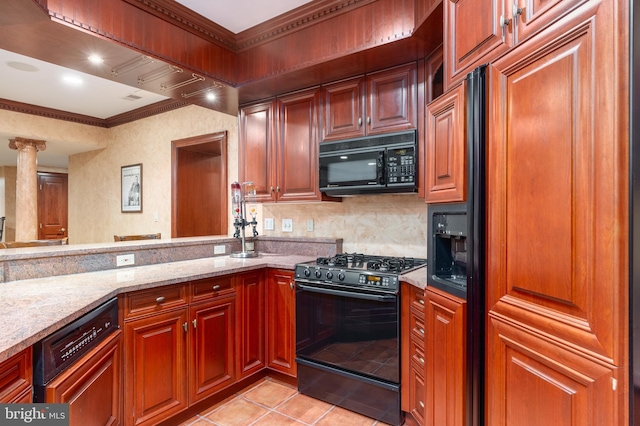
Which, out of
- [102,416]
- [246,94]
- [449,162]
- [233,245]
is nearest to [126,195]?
[233,245]

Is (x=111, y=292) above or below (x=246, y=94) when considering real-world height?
below

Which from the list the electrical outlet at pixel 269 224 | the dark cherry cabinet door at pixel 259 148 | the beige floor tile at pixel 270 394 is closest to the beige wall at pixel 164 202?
the electrical outlet at pixel 269 224

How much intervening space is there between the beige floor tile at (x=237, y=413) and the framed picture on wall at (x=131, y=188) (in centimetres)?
326

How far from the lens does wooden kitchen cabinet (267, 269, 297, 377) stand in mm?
2467

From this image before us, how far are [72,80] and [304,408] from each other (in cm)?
396

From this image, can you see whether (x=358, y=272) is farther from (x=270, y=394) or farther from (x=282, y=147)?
(x=282, y=147)

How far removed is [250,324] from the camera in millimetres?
2477

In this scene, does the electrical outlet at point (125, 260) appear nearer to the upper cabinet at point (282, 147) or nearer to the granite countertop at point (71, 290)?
the granite countertop at point (71, 290)

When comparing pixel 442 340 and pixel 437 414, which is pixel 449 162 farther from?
pixel 437 414

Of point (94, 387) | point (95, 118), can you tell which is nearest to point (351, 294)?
point (94, 387)

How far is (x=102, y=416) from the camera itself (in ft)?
5.10

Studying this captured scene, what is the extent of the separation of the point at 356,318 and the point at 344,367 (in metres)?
0.36

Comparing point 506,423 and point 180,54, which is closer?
point 506,423

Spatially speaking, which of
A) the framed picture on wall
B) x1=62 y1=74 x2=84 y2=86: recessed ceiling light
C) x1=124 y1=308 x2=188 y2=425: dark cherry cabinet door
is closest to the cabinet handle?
x1=124 y1=308 x2=188 y2=425: dark cherry cabinet door
